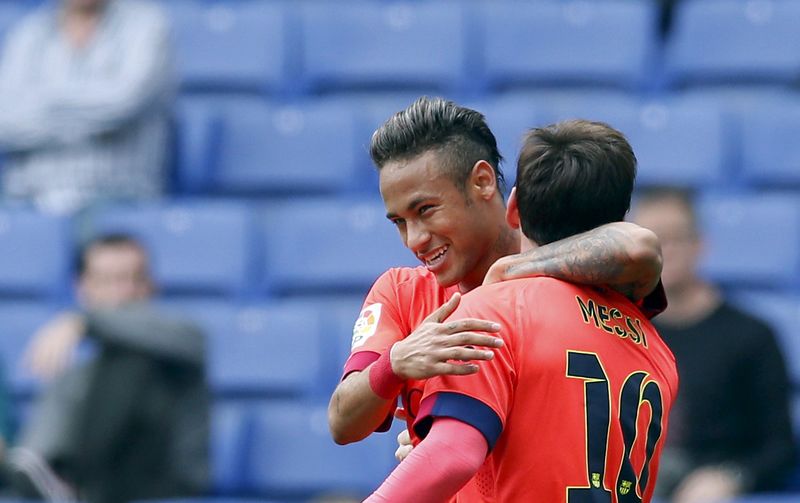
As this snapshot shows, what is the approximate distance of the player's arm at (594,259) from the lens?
7.64 feet

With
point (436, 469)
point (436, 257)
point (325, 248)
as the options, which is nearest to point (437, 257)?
point (436, 257)

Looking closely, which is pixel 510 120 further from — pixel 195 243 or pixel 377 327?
pixel 377 327

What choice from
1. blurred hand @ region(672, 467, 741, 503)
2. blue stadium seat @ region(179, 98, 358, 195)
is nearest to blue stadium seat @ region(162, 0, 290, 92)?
blue stadium seat @ region(179, 98, 358, 195)

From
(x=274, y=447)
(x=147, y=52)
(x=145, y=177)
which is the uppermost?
(x=147, y=52)

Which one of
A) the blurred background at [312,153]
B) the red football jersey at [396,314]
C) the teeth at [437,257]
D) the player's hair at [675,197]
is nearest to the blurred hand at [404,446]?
the red football jersey at [396,314]

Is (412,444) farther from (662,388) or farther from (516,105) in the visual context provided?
(516,105)

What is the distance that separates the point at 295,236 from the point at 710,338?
5.68ft

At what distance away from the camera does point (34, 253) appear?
5852mm

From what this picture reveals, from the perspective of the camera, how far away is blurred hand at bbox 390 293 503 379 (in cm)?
212

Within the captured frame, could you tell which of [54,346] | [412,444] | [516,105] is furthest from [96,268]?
[412,444]

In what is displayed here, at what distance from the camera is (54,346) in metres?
5.05

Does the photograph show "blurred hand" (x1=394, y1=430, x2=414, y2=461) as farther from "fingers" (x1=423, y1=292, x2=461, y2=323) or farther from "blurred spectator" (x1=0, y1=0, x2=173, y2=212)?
"blurred spectator" (x1=0, y1=0, x2=173, y2=212)

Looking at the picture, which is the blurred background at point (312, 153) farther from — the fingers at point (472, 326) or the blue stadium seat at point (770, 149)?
the fingers at point (472, 326)

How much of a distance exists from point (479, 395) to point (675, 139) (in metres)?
3.95
